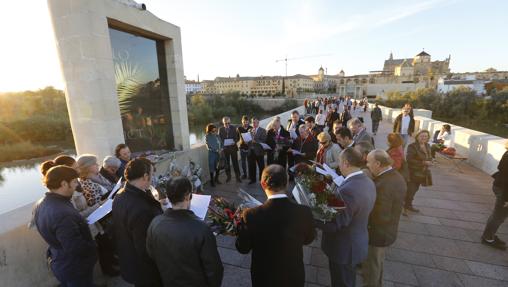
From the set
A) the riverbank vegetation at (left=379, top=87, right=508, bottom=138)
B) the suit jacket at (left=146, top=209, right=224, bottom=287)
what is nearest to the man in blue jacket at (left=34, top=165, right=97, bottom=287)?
the suit jacket at (left=146, top=209, right=224, bottom=287)

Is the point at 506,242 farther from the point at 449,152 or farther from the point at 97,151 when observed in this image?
the point at 97,151

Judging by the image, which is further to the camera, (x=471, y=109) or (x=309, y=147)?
(x=471, y=109)

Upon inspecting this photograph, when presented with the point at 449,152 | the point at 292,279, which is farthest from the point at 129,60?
the point at 449,152

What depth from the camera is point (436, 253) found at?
344cm

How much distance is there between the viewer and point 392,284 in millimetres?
2900

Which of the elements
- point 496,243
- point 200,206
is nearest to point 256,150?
point 200,206

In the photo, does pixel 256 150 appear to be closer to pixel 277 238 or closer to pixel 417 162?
pixel 417 162

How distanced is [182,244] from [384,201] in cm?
198

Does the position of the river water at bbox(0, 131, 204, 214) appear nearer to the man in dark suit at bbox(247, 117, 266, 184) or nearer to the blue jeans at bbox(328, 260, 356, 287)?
the man in dark suit at bbox(247, 117, 266, 184)

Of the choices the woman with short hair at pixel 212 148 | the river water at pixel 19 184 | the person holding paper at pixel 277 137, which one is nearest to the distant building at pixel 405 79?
the river water at pixel 19 184

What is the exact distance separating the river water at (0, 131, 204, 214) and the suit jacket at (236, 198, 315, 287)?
1373 centimetres

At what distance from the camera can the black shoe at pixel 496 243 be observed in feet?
11.3

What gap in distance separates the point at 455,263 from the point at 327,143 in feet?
7.91

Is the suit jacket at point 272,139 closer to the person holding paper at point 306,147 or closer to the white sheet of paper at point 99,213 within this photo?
the person holding paper at point 306,147
